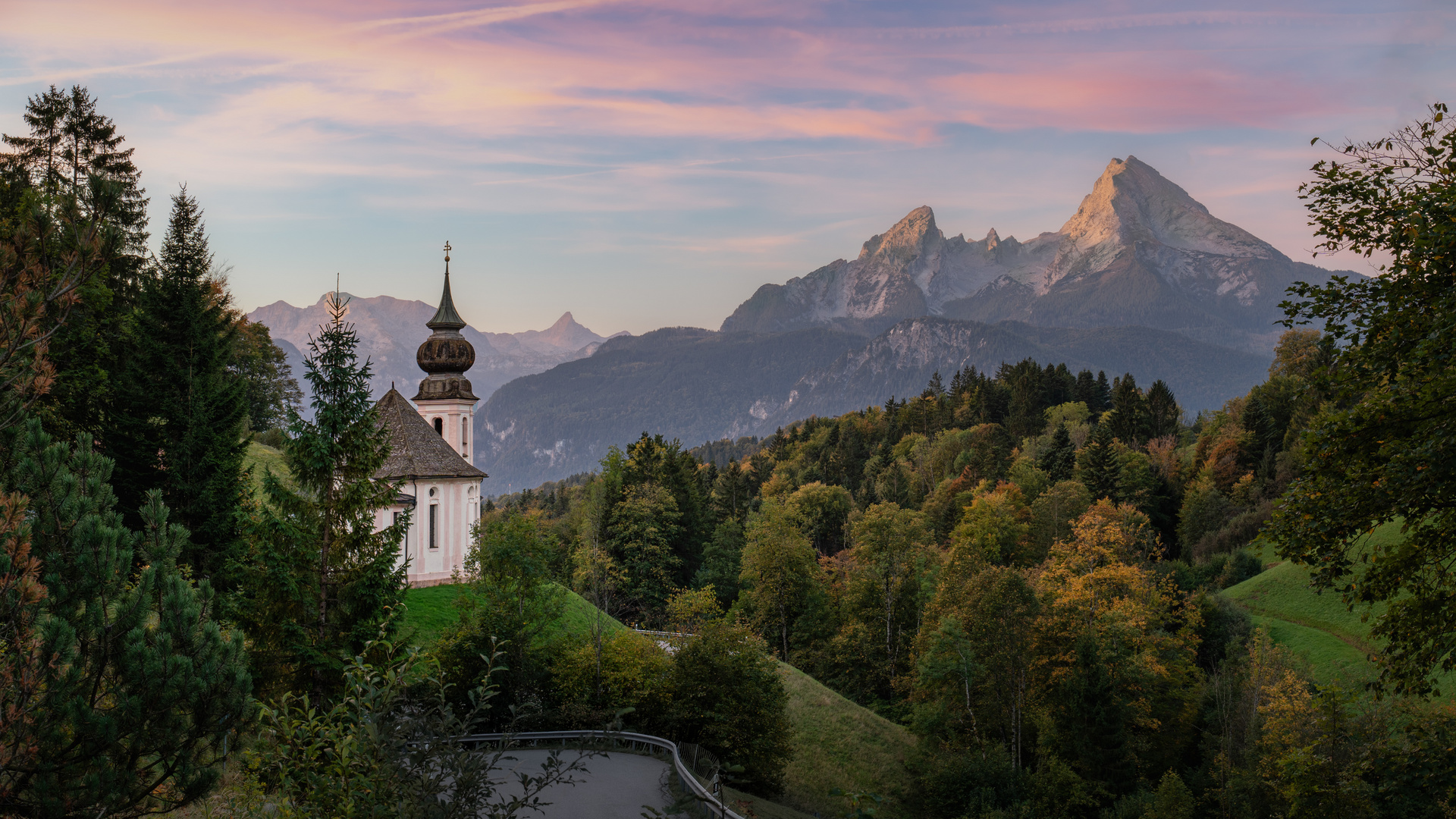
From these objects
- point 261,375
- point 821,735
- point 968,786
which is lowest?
point 821,735

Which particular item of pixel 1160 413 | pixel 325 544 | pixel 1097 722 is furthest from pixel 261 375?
pixel 1160 413

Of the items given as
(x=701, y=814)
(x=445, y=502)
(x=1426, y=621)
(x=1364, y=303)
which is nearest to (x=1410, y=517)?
(x=1426, y=621)

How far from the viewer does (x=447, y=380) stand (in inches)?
2213

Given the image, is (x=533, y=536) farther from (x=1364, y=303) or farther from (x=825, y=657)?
(x=1364, y=303)

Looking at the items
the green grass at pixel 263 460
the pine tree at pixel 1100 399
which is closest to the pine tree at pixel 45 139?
the green grass at pixel 263 460

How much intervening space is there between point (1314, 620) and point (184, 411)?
56.9 meters

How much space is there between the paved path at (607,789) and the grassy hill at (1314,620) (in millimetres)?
36892

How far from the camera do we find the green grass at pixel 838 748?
3864cm

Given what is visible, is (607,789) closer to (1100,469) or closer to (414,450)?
(414,450)

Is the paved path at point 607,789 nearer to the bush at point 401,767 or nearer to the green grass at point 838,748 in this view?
the bush at point 401,767

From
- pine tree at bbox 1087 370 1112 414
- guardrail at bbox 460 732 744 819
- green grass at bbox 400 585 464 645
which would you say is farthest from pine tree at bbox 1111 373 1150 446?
guardrail at bbox 460 732 744 819

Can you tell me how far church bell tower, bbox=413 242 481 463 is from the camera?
5553 centimetres

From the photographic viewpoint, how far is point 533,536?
40719mm

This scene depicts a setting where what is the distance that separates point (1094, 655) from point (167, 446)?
36.4m
